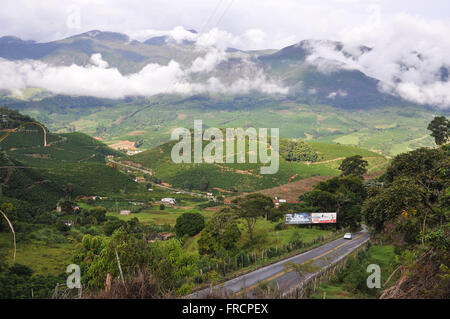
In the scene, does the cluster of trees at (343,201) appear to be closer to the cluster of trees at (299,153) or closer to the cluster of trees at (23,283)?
the cluster of trees at (23,283)

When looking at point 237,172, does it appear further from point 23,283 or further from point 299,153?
point 23,283

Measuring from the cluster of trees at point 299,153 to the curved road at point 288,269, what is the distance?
96.5 meters

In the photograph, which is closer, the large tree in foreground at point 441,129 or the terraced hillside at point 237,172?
the large tree in foreground at point 441,129

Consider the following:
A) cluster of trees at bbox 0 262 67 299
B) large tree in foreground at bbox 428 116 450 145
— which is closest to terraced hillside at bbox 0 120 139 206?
cluster of trees at bbox 0 262 67 299

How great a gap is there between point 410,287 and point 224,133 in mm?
146306

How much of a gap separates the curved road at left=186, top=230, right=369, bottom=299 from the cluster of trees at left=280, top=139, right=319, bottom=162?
9653 centimetres

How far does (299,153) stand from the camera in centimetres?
13338

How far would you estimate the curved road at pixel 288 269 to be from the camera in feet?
65.8

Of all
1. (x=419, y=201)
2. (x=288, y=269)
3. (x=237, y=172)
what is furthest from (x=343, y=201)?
(x=237, y=172)

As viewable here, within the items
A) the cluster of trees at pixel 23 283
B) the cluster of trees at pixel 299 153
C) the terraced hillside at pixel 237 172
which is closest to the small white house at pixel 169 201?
the terraced hillside at pixel 237 172

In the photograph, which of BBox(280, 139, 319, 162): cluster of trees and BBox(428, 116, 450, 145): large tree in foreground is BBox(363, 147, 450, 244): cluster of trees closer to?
BBox(428, 116, 450, 145): large tree in foreground

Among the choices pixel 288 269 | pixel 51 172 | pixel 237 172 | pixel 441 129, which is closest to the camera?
pixel 288 269

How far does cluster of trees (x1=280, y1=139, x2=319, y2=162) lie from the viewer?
133 metres

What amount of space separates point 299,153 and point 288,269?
369ft
